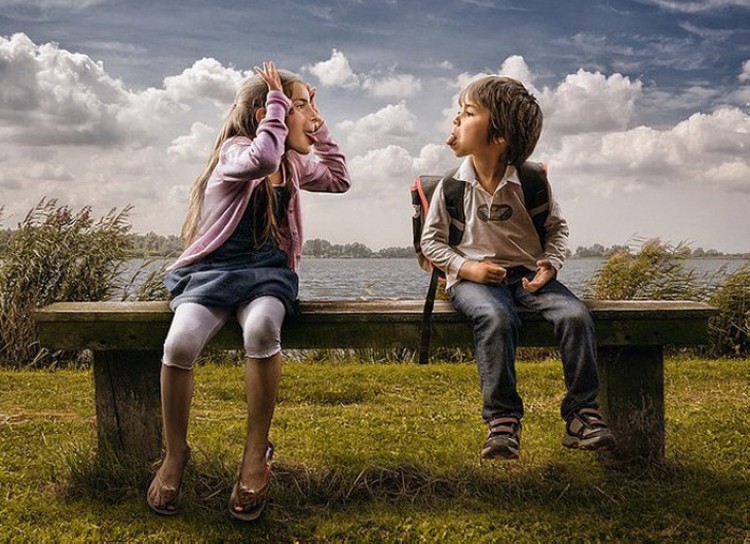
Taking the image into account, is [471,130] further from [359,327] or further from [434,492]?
[434,492]

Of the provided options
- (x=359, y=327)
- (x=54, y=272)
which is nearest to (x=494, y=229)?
(x=359, y=327)

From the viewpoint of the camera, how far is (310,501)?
3.21m

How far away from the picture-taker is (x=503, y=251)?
3328 mm

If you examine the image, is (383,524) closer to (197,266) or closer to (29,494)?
(197,266)

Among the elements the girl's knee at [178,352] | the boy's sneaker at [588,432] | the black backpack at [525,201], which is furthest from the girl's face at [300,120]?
the boy's sneaker at [588,432]

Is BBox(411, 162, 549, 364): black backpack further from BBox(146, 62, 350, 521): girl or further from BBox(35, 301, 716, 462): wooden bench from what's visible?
BBox(146, 62, 350, 521): girl

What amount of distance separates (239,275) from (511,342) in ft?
3.36

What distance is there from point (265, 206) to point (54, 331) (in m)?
0.97

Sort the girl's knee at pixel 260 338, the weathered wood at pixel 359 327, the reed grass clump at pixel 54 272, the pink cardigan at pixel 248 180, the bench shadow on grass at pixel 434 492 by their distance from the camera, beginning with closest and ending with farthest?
1. the girl's knee at pixel 260 338
2. the pink cardigan at pixel 248 180
3. the bench shadow on grass at pixel 434 492
4. the weathered wood at pixel 359 327
5. the reed grass clump at pixel 54 272

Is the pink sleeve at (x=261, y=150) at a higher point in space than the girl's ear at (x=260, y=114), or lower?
lower

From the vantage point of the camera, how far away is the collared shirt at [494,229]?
332cm

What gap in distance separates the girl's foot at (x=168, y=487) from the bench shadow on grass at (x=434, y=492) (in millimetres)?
87

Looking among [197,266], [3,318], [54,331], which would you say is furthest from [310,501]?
[3,318]

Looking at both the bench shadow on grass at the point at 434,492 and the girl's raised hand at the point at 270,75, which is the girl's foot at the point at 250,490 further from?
the girl's raised hand at the point at 270,75
